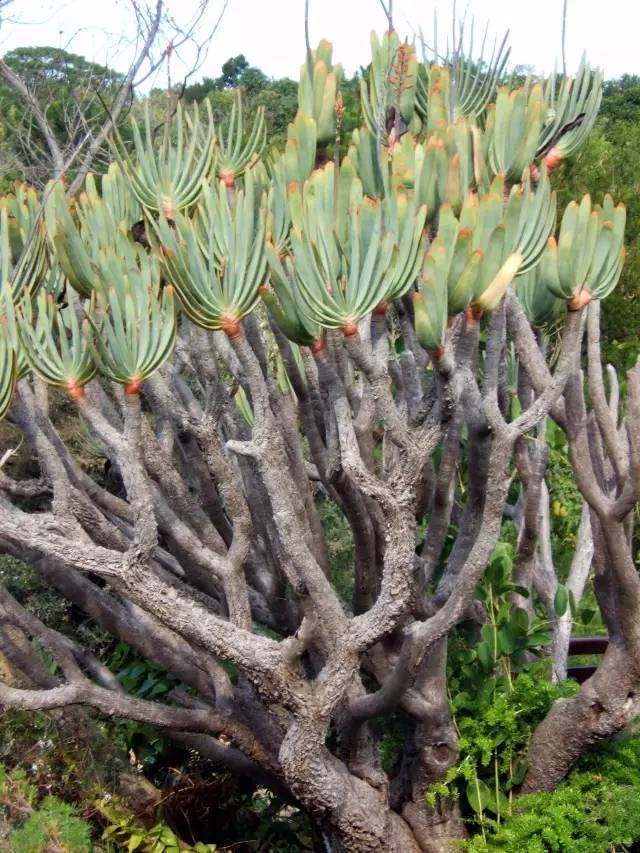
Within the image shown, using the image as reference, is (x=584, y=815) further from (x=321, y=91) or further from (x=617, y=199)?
(x=617, y=199)

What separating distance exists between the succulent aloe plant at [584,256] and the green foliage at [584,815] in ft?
5.76

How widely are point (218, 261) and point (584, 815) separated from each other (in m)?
2.33

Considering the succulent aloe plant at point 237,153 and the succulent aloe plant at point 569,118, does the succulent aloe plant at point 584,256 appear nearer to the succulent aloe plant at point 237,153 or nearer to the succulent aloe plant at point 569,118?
the succulent aloe plant at point 569,118

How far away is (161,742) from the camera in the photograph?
4.51 meters

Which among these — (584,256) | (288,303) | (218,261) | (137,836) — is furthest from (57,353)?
(137,836)

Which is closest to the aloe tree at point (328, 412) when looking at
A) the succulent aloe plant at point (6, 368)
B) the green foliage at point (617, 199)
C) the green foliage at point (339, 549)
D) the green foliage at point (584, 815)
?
the succulent aloe plant at point (6, 368)

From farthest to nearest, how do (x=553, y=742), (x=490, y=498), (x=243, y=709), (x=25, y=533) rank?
(x=243, y=709)
(x=553, y=742)
(x=490, y=498)
(x=25, y=533)

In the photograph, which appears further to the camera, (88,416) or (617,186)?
(617,186)

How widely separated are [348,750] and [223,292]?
6.08ft

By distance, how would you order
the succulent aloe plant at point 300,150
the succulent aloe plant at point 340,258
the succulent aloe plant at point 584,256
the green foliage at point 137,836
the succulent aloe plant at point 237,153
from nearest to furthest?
the succulent aloe plant at point 340,258
the succulent aloe plant at point 584,256
the succulent aloe plant at point 300,150
the green foliage at point 137,836
the succulent aloe plant at point 237,153

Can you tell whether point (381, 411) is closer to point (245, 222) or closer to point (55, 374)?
point (245, 222)

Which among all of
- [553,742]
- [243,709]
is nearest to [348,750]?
[243,709]

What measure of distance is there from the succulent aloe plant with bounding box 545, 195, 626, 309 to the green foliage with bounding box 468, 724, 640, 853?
1.76m

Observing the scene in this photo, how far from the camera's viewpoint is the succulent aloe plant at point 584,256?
315cm
